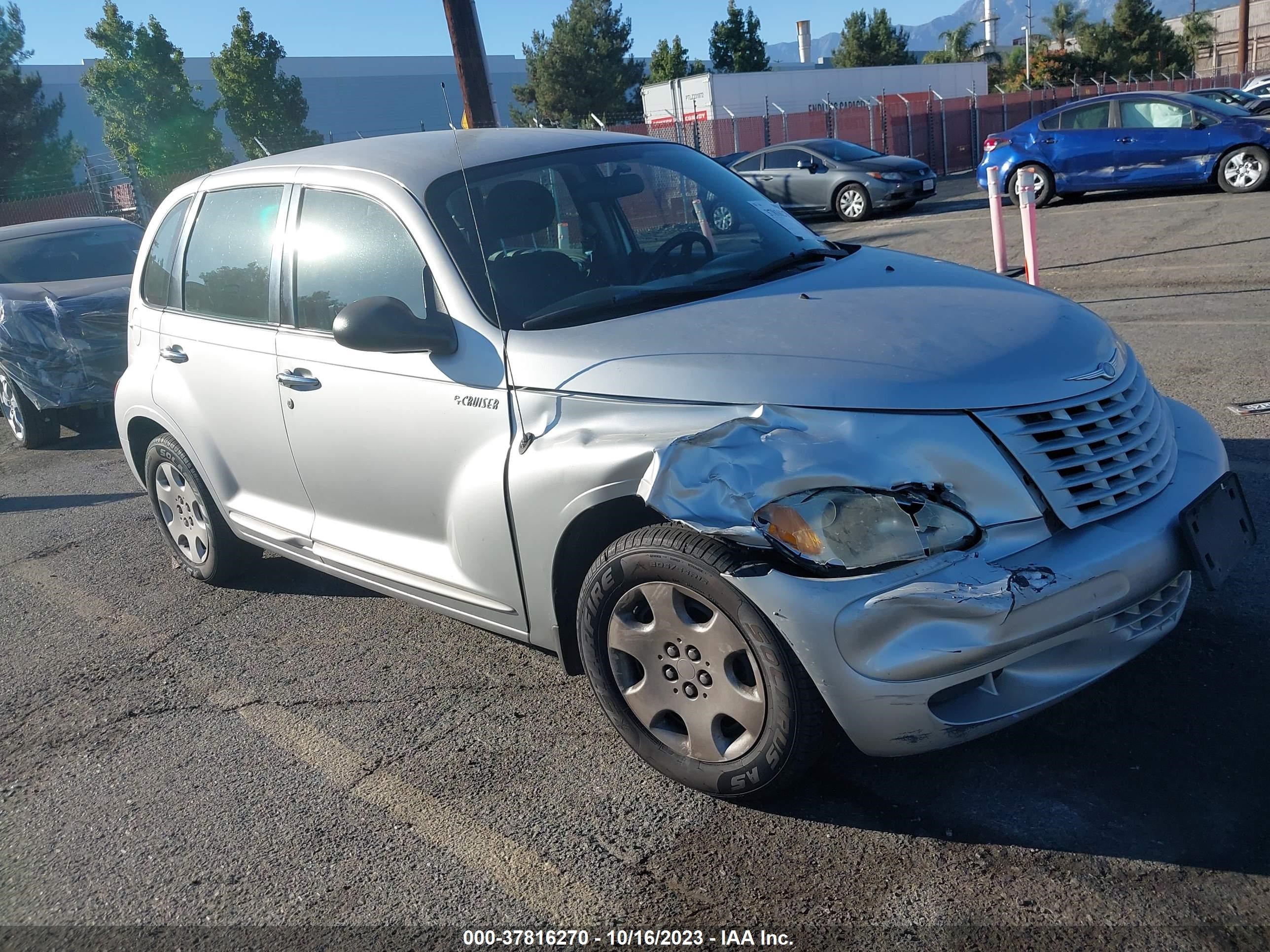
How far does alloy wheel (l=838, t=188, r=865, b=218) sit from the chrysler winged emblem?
51.7 feet

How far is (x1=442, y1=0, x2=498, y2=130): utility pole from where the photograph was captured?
36.7 feet

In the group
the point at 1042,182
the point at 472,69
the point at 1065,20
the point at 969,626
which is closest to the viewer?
the point at 969,626

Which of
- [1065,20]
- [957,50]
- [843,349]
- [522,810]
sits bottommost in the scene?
[522,810]

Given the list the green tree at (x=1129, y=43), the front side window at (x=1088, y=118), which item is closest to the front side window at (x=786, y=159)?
the front side window at (x=1088, y=118)

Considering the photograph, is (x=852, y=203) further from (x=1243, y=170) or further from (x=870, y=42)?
(x=870, y=42)

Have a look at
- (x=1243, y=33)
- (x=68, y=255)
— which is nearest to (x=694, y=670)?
(x=68, y=255)

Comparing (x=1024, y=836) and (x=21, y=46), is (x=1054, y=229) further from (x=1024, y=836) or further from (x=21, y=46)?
(x=21, y=46)

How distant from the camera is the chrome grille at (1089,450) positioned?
8.68 ft

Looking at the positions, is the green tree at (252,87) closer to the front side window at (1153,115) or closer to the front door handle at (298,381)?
the front side window at (1153,115)

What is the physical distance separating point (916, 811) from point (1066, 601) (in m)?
0.70

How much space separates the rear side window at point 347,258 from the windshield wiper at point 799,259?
3.78ft

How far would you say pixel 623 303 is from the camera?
3.40 m

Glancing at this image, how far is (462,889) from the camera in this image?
8.92 ft

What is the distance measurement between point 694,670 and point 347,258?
6.56 ft
